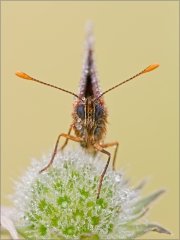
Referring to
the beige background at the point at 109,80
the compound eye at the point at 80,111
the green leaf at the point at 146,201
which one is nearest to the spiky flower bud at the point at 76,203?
the green leaf at the point at 146,201

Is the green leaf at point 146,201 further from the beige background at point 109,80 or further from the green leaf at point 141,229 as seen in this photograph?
the beige background at point 109,80

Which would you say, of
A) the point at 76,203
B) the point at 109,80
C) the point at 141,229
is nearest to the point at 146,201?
the point at 141,229

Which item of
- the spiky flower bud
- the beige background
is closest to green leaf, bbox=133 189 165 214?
the spiky flower bud

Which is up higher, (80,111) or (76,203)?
(80,111)

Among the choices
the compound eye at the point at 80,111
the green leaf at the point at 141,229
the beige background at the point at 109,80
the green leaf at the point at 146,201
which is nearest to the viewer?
the green leaf at the point at 141,229

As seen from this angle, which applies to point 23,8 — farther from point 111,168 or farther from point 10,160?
point 111,168

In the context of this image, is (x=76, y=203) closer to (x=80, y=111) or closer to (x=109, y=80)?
(x=80, y=111)
